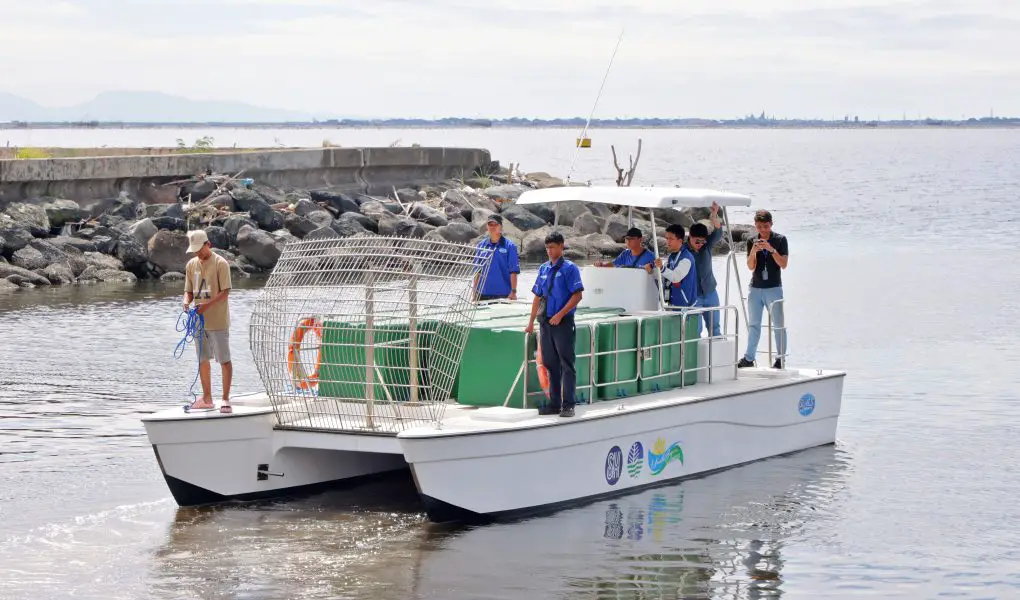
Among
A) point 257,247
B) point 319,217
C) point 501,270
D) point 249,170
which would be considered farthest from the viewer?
point 249,170

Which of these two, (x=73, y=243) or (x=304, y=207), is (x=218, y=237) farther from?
(x=304, y=207)

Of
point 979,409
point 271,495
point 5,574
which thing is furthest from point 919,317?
point 5,574

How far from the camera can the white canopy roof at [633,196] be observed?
12.3 metres

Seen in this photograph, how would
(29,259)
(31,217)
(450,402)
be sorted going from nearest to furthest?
(450,402), (29,259), (31,217)

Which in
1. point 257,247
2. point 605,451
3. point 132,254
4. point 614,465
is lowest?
point 614,465

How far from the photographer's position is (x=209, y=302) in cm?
1109

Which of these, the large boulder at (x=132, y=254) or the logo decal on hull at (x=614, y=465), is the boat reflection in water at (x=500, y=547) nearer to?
the logo decal on hull at (x=614, y=465)

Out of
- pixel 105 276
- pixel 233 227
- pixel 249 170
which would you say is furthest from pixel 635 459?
pixel 249 170

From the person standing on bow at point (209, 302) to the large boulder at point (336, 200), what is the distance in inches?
877

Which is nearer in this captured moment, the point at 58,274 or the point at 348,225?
the point at 58,274

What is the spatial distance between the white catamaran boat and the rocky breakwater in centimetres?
1123

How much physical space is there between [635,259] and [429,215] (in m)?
21.0

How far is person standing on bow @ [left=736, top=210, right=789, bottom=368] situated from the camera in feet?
44.2

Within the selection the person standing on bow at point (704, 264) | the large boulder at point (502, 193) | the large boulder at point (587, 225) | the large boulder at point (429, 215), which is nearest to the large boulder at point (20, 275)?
the large boulder at point (429, 215)
